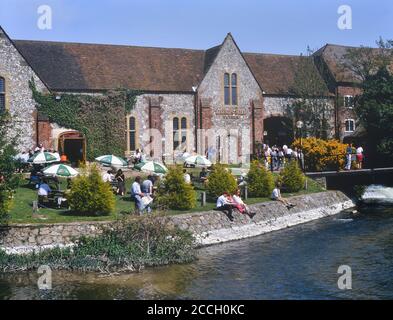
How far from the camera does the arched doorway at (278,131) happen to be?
5316 centimetres

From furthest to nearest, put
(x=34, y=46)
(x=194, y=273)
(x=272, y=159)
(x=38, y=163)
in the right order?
(x=34, y=46) → (x=272, y=159) → (x=38, y=163) → (x=194, y=273)

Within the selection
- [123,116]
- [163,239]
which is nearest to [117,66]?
[123,116]

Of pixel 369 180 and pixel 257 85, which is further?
pixel 257 85

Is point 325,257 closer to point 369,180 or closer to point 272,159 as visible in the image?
point 272,159

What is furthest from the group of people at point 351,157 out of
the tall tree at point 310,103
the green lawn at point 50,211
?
the green lawn at point 50,211

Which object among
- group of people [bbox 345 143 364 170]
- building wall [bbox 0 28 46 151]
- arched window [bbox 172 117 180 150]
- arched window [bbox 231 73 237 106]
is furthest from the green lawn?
arched window [bbox 231 73 237 106]

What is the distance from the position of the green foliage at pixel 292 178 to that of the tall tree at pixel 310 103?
15.7 metres

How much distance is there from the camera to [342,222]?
32812mm

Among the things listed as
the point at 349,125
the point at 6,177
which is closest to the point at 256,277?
the point at 6,177

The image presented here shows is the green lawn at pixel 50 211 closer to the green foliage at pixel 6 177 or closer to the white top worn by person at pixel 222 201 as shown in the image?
the white top worn by person at pixel 222 201

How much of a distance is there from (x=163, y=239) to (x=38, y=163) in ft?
41.4

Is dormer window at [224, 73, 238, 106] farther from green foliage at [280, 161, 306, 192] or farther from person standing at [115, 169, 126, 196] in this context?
person standing at [115, 169, 126, 196]

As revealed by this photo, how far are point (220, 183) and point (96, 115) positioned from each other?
51.3 feet

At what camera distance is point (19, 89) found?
40219 millimetres
